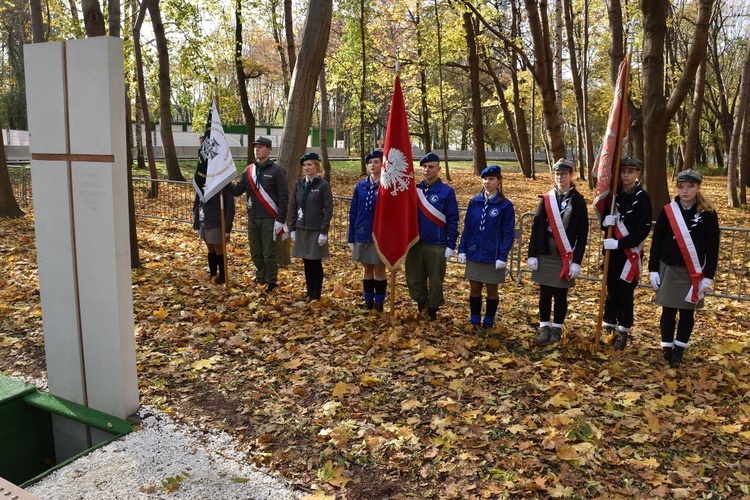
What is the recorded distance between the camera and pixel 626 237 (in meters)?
6.63

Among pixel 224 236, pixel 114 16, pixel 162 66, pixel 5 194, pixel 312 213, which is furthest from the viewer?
pixel 162 66

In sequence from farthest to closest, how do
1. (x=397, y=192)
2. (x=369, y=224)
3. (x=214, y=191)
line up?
(x=214, y=191) < (x=369, y=224) < (x=397, y=192)

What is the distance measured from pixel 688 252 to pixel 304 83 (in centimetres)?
623

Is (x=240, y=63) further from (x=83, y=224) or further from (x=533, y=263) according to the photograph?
(x=83, y=224)

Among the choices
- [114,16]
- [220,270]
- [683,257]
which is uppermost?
[114,16]

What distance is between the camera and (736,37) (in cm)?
3591

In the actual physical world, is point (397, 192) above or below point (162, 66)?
below

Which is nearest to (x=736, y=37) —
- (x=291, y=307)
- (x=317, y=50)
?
(x=317, y=50)

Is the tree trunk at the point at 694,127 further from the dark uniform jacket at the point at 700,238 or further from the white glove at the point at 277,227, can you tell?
the white glove at the point at 277,227

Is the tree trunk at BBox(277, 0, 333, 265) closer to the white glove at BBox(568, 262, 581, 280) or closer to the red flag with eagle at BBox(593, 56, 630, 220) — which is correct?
the red flag with eagle at BBox(593, 56, 630, 220)

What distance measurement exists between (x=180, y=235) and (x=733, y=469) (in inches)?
467

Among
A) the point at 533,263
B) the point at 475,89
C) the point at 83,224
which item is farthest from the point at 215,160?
the point at 475,89

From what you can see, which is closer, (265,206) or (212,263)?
(265,206)

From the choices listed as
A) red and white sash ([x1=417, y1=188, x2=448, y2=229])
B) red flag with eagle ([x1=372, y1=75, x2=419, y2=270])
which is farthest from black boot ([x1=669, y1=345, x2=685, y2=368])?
red flag with eagle ([x1=372, y1=75, x2=419, y2=270])
